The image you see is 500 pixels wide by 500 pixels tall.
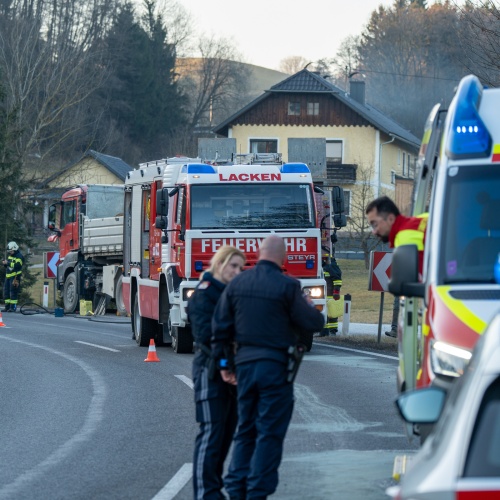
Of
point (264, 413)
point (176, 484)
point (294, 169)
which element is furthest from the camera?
point (294, 169)

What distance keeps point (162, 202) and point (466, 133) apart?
12.1m

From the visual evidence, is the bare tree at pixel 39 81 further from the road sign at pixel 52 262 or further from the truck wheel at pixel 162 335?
the truck wheel at pixel 162 335

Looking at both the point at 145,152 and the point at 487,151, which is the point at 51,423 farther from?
the point at 145,152

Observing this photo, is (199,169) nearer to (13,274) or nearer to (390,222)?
(390,222)

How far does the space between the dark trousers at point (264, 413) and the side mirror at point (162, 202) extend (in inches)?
489

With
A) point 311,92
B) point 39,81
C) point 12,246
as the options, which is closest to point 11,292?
point 12,246

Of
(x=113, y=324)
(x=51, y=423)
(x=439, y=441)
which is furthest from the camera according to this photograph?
(x=113, y=324)

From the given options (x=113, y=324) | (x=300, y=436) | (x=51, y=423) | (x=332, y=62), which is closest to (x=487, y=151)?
(x=300, y=436)

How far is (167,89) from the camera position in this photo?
94250 mm

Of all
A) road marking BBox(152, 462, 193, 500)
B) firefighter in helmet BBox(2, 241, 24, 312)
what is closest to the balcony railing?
firefighter in helmet BBox(2, 241, 24, 312)

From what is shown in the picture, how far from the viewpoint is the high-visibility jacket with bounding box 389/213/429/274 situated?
28.2ft

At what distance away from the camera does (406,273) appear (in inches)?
306

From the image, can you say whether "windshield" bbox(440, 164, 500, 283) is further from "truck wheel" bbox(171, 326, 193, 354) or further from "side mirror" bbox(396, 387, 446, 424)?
"truck wheel" bbox(171, 326, 193, 354)

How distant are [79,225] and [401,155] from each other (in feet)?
151
